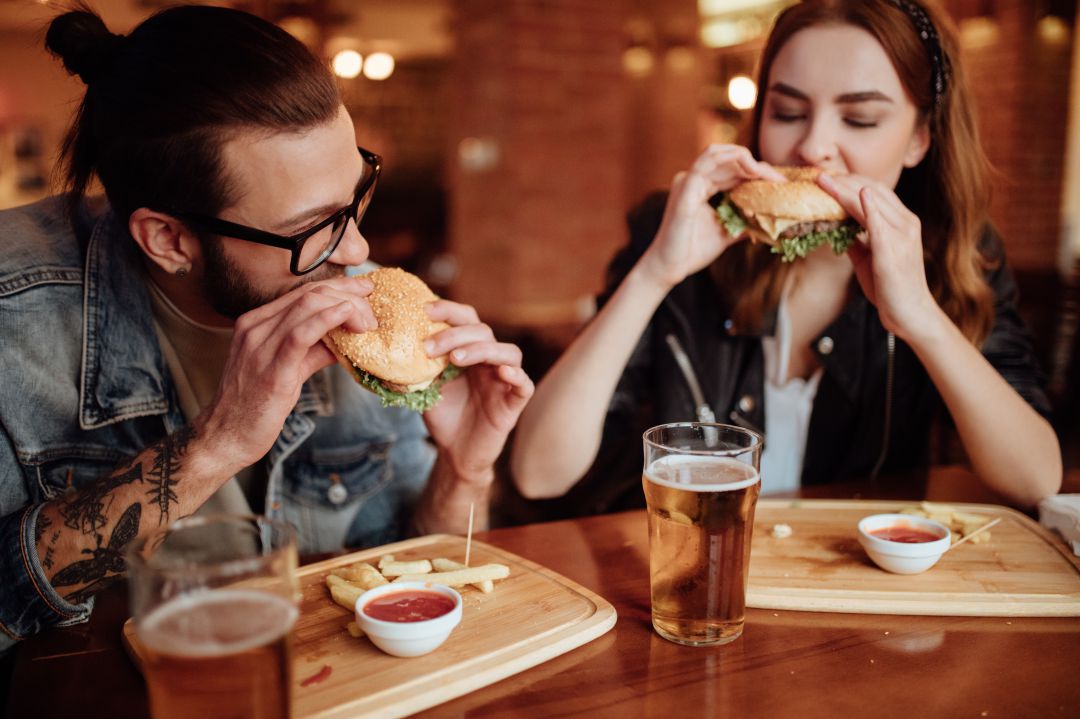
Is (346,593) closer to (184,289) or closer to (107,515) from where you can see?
(107,515)

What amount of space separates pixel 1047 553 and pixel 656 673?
847mm

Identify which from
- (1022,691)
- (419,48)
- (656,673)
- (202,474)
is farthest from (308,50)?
(419,48)

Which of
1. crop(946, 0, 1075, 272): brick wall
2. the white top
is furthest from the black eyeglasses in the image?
crop(946, 0, 1075, 272): brick wall

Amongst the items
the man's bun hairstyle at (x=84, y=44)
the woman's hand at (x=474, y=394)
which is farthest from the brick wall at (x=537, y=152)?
the man's bun hairstyle at (x=84, y=44)

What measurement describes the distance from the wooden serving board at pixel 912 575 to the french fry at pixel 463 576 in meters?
0.40

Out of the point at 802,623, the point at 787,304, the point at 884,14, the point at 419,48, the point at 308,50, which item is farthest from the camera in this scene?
the point at 419,48

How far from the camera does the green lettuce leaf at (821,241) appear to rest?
200 cm

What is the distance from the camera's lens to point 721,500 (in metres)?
1.19

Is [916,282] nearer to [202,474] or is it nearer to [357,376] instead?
[357,376]

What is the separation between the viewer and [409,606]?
1.21 metres

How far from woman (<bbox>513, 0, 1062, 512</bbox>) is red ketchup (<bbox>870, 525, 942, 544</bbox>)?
48 centimetres

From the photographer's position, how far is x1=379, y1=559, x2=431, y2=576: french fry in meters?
1.38

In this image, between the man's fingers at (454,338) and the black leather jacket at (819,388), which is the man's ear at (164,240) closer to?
the man's fingers at (454,338)

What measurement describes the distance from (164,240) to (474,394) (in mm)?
715
